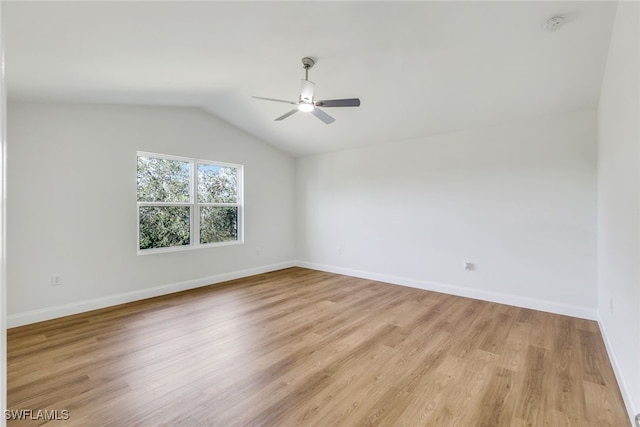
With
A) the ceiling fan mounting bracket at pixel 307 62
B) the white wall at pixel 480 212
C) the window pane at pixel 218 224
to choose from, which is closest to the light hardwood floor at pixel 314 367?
the white wall at pixel 480 212

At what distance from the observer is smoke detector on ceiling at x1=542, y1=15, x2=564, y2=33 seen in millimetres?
2120

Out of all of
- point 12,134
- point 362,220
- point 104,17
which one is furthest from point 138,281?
point 362,220

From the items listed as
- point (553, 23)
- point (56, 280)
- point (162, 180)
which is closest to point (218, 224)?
point (162, 180)

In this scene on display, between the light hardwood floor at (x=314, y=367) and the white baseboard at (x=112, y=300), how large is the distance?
0.15 m

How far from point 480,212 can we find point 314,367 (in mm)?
3128

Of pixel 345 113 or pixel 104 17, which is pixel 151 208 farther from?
pixel 345 113

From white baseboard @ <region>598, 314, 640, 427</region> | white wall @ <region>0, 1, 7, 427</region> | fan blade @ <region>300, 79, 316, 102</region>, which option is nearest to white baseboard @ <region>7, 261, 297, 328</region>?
fan blade @ <region>300, 79, 316, 102</region>

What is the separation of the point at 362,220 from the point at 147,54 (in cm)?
389

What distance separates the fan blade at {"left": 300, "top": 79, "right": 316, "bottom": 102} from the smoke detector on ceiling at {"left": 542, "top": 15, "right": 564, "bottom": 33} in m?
1.91

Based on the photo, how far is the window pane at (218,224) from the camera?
480cm

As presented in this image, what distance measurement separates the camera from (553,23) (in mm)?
2154

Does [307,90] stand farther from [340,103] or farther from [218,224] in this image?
[218,224]

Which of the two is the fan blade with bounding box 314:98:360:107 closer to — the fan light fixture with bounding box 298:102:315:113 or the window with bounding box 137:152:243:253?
the fan light fixture with bounding box 298:102:315:113

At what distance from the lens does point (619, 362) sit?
210 cm
